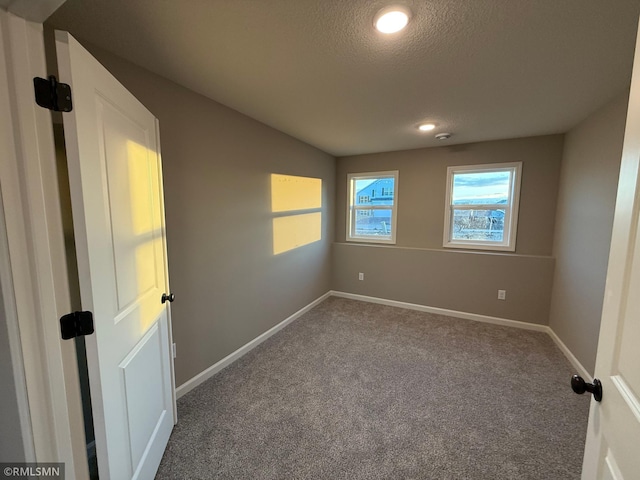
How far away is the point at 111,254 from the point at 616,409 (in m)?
1.73

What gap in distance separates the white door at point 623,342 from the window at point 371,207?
3274 mm

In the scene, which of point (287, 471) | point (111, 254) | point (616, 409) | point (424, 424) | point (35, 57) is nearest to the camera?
point (616, 409)

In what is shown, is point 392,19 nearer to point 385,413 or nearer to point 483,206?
point 385,413

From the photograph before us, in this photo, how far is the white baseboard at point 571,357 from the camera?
7.47ft

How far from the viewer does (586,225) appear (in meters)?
2.40

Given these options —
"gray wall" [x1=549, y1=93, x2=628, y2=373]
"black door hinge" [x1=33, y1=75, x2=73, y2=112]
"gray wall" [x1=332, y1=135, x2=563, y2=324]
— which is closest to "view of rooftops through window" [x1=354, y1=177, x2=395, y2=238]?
"gray wall" [x1=332, y1=135, x2=563, y2=324]

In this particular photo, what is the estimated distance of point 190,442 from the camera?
1.63m

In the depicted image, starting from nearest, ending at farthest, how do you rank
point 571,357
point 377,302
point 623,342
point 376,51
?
point 623,342 < point 376,51 < point 571,357 < point 377,302

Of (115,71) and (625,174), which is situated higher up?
(115,71)

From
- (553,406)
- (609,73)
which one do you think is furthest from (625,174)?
(553,406)

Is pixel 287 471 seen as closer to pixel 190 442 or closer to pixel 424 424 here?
A: pixel 190 442

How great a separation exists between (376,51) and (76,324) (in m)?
1.85

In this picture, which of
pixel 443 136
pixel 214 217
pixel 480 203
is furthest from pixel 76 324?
pixel 480 203

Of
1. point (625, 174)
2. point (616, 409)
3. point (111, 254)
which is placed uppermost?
point (625, 174)
